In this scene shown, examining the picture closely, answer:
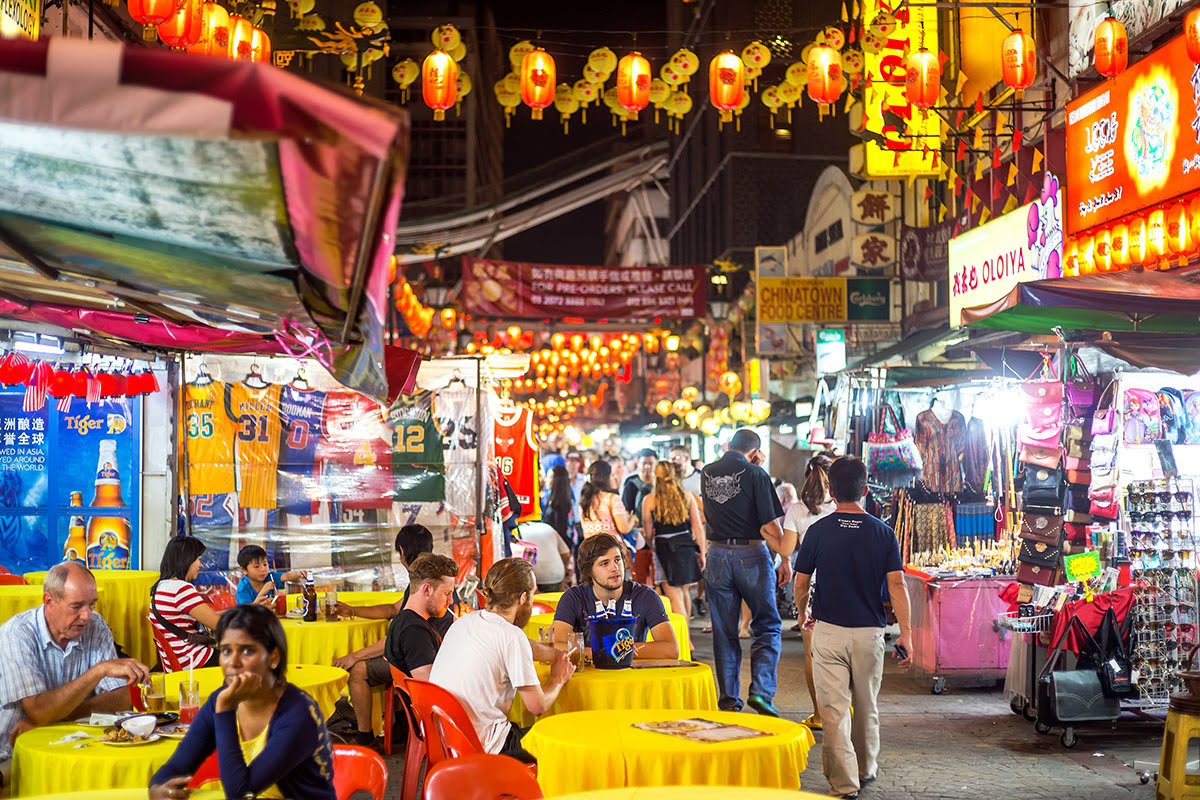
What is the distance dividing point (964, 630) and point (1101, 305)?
404cm

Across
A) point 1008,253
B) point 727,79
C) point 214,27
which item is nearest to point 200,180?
point 214,27

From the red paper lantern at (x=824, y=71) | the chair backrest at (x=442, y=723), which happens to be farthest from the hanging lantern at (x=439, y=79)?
the chair backrest at (x=442, y=723)

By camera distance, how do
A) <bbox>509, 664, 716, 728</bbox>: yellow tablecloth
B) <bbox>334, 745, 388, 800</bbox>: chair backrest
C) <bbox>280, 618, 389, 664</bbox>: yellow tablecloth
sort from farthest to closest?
1. <bbox>280, 618, 389, 664</bbox>: yellow tablecloth
2. <bbox>509, 664, 716, 728</bbox>: yellow tablecloth
3. <bbox>334, 745, 388, 800</bbox>: chair backrest

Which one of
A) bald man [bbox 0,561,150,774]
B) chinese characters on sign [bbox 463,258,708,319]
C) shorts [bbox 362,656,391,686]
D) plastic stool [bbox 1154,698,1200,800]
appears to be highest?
chinese characters on sign [bbox 463,258,708,319]

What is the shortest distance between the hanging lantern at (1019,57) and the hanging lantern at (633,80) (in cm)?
417

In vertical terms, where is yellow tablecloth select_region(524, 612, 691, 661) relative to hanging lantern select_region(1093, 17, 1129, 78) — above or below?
below

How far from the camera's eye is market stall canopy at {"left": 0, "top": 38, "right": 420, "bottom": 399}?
2.13 meters

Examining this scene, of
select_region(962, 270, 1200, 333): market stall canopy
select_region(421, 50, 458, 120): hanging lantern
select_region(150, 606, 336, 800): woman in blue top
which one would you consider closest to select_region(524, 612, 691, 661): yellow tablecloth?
select_region(962, 270, 1200, 333): market stall canopy

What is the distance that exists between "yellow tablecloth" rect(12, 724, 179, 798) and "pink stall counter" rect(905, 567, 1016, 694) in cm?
727

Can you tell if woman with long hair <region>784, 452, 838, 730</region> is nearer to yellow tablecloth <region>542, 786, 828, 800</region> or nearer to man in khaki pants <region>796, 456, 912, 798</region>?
man in khaki pants <region>796, 456, 912, 798</region>

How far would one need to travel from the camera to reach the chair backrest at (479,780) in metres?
4.16

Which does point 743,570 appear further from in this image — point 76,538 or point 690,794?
point 76,538

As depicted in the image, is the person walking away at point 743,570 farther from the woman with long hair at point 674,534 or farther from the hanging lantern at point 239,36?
the hanging lantern at point 239,36

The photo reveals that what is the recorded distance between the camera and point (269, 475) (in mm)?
10844
